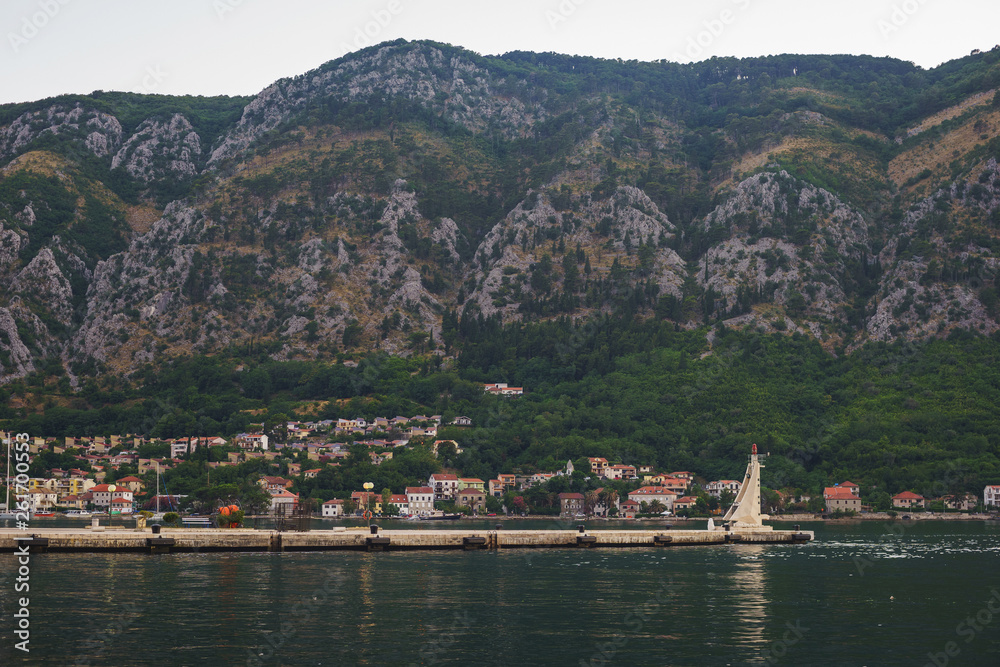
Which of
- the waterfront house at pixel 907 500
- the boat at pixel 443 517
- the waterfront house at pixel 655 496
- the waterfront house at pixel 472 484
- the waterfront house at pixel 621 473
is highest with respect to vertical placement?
the waterfront house at pixel 621 473

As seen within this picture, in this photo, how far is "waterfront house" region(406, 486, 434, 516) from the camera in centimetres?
16525

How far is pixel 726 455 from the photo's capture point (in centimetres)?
17425

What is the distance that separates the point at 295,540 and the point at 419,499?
83702mm

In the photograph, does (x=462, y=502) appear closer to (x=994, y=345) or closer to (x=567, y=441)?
(x=567, y=441)

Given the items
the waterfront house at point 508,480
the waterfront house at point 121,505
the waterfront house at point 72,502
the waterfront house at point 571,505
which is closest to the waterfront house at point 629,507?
the waterfront house at point 571,505

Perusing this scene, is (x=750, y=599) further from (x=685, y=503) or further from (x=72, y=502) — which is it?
(x=72, y=502)

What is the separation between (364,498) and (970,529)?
290 ft

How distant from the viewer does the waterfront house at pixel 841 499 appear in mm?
157375

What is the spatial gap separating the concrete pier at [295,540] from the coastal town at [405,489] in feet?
204

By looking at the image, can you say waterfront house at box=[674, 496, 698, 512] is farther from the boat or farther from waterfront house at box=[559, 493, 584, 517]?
the boat

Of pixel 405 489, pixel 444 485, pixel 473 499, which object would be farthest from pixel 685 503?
pixel 405 489

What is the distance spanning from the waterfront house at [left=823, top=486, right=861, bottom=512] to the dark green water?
78177 mm

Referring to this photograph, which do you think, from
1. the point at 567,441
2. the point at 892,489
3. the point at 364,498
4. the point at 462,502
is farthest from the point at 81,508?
the point at 892,489

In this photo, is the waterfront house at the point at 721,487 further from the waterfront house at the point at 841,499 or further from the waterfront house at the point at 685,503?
the waterfront house at the point at 841,499
